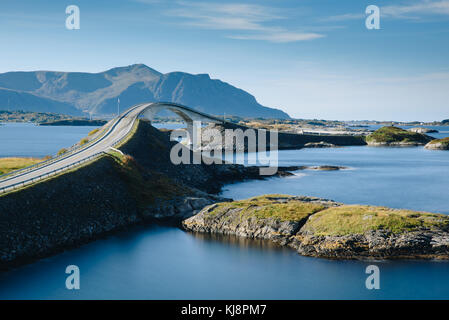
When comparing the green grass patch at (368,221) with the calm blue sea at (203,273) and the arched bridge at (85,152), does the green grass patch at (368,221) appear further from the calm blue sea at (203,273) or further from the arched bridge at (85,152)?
the arched bridge at (85,152)

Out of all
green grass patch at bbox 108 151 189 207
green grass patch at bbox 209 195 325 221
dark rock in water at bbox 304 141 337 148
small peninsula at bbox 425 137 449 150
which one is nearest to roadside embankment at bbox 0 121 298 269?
green grass patch at bbox 108 151 189 207

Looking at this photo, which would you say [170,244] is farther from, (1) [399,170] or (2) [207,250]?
(1) [399,170]

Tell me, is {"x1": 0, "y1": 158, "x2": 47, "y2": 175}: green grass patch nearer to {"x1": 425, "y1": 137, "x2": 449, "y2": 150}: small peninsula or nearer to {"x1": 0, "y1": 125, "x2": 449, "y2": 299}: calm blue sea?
{"x1": 0, "y1": 125, "x2": 449, "y2": 299}: calm blue sea

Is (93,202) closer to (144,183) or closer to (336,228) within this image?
(144,183)

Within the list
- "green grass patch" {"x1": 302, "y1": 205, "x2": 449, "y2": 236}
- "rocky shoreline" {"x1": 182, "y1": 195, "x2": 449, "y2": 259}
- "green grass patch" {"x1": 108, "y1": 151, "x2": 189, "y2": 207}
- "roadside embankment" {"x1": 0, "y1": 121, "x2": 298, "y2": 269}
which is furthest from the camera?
"green grass patch" {"x1": 108, "y1": 151, "x2": 189, "y2": 207}

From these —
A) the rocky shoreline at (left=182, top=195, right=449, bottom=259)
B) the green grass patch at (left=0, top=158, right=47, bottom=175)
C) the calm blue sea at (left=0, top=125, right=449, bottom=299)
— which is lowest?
the calm blue sea at (left=0, top=125, right=449, bottom=299)

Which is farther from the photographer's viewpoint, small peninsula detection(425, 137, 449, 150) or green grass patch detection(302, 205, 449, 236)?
small peninsula detection(425, 137, 449, 150)

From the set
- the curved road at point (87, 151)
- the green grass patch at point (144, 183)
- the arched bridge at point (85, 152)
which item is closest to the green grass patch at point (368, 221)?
the green grass patch at point (144, 183)
